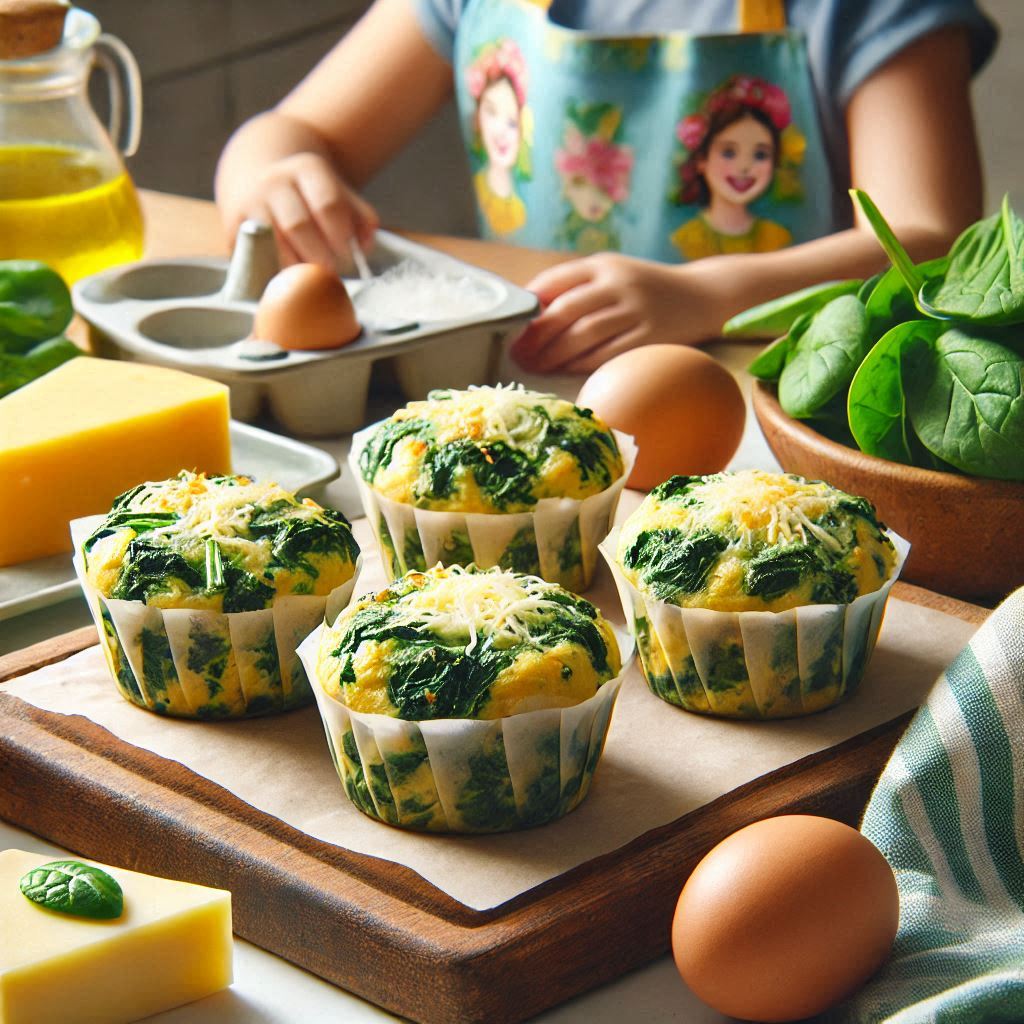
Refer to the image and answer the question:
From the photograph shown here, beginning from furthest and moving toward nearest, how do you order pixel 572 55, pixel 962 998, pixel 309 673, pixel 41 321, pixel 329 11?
1. pixel 329 11
2. pixel 572 55
3. pixel 41 321
4. pixel 309 673
5. pixel 962 998

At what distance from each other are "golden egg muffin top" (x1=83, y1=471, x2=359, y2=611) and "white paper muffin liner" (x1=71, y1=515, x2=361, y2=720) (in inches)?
0.5

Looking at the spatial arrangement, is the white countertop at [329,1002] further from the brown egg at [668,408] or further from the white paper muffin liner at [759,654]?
the brown egg at [668,408]

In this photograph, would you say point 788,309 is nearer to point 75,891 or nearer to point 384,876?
point 384,876

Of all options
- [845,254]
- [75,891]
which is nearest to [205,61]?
[845,254]

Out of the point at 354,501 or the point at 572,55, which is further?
the point at 572,55

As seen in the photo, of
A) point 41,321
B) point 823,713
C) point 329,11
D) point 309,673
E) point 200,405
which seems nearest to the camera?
point 309,673

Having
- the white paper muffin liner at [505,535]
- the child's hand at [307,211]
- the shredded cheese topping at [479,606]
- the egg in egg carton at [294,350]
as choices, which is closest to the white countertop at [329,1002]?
the shredded cheese topping at [479,606]

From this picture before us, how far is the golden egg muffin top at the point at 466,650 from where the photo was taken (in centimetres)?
108

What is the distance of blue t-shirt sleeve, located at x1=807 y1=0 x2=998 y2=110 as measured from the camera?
2.58m

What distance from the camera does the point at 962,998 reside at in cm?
89

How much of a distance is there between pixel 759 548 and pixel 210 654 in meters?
0.47

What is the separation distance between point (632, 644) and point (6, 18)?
1.35m

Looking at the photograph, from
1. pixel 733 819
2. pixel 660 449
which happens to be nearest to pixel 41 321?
pixel 660 449

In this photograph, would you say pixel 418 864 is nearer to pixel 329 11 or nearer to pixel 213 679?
pixel 213 679
